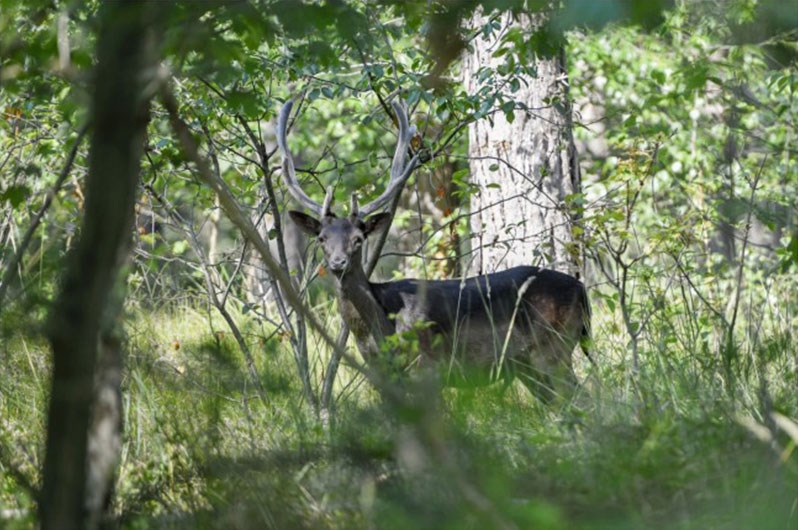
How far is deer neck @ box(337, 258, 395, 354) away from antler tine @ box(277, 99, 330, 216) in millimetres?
488

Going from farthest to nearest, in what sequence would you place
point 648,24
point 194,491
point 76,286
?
point 194,491
point 648,24
point 76,286

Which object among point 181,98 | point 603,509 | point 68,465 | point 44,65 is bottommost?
point 603,509

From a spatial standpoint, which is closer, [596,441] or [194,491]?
[596,441]

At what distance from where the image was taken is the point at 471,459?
341 centimetres

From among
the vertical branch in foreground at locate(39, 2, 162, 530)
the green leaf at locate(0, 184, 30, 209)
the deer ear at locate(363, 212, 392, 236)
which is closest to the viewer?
the vertical branch in foreground at locate(39, 2, 162, 530)

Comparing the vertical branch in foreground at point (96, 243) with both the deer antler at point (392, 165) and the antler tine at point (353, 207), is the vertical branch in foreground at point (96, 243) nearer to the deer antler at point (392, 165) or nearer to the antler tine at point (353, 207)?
the deer antler at point (392, 165)

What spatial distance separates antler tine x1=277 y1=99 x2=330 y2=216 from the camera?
294 inches

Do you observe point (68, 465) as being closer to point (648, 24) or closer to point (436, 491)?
point (436, 491)

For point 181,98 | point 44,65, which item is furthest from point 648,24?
point 181,98

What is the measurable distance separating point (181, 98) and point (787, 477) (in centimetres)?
480

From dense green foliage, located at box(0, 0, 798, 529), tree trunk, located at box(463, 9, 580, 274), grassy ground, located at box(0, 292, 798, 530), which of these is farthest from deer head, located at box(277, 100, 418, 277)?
grassy ground, located at box(0, 292, 798, 530)

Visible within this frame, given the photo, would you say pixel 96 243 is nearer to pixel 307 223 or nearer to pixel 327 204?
pixel 327 204

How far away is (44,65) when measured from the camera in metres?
3.21

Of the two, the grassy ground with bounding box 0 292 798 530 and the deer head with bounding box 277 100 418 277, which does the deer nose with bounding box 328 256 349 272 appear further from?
the grassy ground with bounding box 0 292 798 530
